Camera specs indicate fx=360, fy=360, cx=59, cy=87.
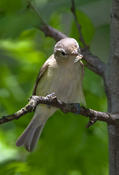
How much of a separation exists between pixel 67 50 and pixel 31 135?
3.07ft

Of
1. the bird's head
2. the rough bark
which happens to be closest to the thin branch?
the rough bark

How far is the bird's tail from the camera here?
2.77 meters

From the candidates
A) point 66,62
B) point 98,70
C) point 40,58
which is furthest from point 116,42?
point 40,58

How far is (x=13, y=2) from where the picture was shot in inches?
87.2

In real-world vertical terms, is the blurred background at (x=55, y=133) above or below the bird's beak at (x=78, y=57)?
below

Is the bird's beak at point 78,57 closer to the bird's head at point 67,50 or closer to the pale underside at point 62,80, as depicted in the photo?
the bird's head at point 67,50

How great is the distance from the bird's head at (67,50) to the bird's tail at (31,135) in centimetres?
64

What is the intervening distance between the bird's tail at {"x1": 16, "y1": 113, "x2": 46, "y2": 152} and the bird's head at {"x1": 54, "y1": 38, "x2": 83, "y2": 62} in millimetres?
638

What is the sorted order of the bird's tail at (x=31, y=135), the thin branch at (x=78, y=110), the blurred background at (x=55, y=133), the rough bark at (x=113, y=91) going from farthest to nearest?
the bird's tail at (x=31, y=135), the blurred background at (x=55, y=133), the rough bark at (x=113, y=91), the thin branch at (x=78, y=110)

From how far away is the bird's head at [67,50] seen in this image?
244 centimetres

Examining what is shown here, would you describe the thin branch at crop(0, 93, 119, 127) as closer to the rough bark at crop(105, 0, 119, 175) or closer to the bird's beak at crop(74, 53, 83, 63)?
the rough bark at crop(105, 0, 119, 175)

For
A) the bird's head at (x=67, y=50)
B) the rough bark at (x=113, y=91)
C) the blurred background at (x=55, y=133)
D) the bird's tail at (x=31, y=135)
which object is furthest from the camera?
the bird's tail at (x=31, y=135)

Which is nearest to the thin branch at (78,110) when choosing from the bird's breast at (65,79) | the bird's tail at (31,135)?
the bird's breast at (65,79)

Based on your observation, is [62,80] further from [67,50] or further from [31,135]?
[31,135]
